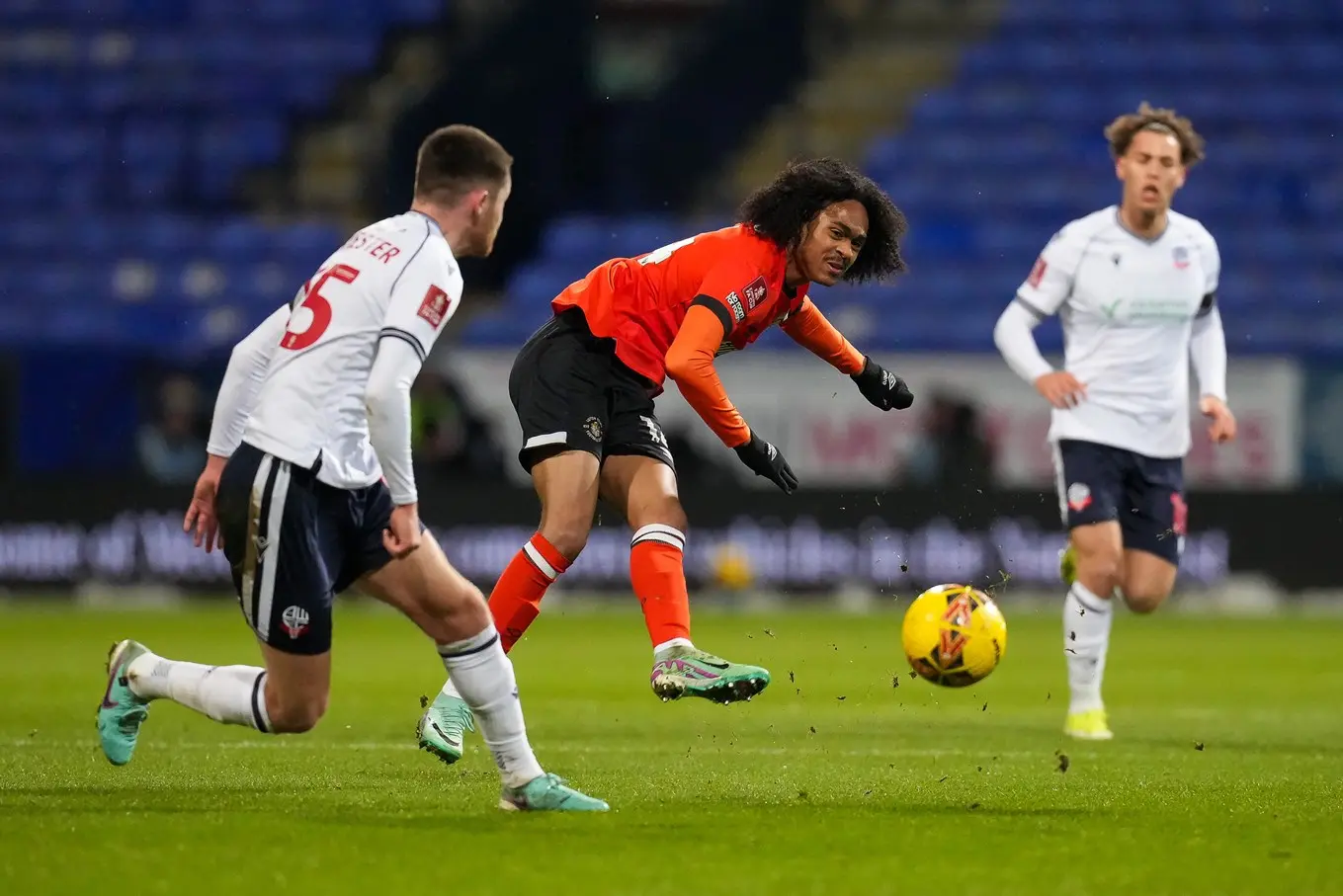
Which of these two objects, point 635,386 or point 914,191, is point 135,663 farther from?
point 914,191

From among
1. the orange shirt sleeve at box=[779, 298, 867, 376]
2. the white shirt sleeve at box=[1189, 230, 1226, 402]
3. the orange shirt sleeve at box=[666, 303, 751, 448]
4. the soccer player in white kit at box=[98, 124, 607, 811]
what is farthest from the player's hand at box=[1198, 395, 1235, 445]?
the soccer player in white kit at box=[98, 124, 607, 811]

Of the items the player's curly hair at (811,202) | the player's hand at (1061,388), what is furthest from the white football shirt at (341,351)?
the player's hand at (1061,388)

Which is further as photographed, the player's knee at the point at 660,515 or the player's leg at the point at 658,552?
the player's knee at the point at 660,515

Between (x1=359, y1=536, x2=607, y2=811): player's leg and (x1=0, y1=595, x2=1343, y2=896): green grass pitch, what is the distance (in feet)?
0.64

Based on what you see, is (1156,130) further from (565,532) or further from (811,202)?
(565,532)

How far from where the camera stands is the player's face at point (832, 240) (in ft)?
21.6

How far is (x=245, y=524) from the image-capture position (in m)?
5.36

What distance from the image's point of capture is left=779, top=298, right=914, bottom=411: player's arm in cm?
714

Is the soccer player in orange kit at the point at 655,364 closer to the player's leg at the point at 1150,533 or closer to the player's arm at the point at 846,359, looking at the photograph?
the player's arm at the point at 846,359

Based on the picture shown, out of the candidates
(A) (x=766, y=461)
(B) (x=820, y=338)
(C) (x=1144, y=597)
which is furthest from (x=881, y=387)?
(C) (x=1144, y=597)

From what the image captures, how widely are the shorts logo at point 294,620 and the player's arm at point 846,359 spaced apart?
2383mm

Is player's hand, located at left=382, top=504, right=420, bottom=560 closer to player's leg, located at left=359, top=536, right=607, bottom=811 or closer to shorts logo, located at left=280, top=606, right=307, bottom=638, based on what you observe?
player's leg, located at left=359, top=536, right=607, bottom=811

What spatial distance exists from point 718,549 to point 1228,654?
15.9 ft

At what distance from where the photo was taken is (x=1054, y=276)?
342 inches
